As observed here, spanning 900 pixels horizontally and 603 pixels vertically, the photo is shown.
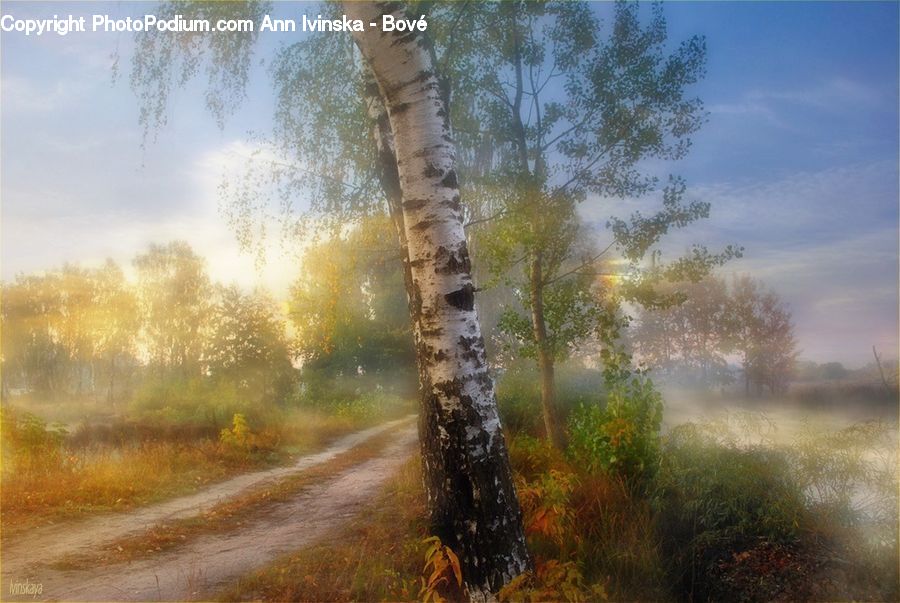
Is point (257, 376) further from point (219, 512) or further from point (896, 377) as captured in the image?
point (896, 377)

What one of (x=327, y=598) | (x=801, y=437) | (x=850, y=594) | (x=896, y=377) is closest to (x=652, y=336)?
(x=896, y=377)

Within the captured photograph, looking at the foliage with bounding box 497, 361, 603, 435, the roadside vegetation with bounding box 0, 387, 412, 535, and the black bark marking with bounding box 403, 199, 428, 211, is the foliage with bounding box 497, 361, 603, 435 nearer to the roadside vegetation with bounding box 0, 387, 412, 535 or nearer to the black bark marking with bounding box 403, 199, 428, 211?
the roadside vegetation with bounding box 0, 387, 412, 535

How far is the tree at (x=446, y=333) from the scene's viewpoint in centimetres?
452

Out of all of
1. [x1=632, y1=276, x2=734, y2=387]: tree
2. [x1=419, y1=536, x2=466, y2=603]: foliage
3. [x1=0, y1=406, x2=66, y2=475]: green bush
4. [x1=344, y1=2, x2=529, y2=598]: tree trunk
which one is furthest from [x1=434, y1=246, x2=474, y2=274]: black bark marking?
[x1=632, y1=276, x2=734, y2=387]: tree

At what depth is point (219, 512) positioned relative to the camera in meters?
9.45

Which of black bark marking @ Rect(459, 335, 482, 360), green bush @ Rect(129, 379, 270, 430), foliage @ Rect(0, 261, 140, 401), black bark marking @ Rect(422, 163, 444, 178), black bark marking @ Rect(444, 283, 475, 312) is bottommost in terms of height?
green bush @ Rect(129, 379, 270, 430)

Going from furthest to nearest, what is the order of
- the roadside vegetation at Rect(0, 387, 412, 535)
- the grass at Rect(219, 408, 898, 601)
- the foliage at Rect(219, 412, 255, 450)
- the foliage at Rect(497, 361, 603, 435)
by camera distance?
1. the foliage at Rect(219, 412, 255, 450)
2. the foliage at Rect(497, 361, 603, 435)
3. the roadside vegetation at Rect(0, 387, 412, 535)
4. the grass at Rect(219, 408, 898, 601)

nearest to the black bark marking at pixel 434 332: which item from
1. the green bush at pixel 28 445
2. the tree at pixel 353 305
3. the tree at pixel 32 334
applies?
the tree at pixel 353 305

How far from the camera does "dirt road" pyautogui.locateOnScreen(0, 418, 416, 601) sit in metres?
5.59

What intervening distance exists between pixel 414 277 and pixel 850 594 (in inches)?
190

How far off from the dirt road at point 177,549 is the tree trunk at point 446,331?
2.76 m

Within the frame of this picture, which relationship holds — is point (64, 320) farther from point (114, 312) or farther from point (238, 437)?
point (238, 437)

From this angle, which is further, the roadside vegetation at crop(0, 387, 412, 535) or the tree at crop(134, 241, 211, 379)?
the tree at crop(134, 241, 211, 379)

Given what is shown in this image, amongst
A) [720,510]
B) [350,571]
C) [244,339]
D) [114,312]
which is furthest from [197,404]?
[720,510]
